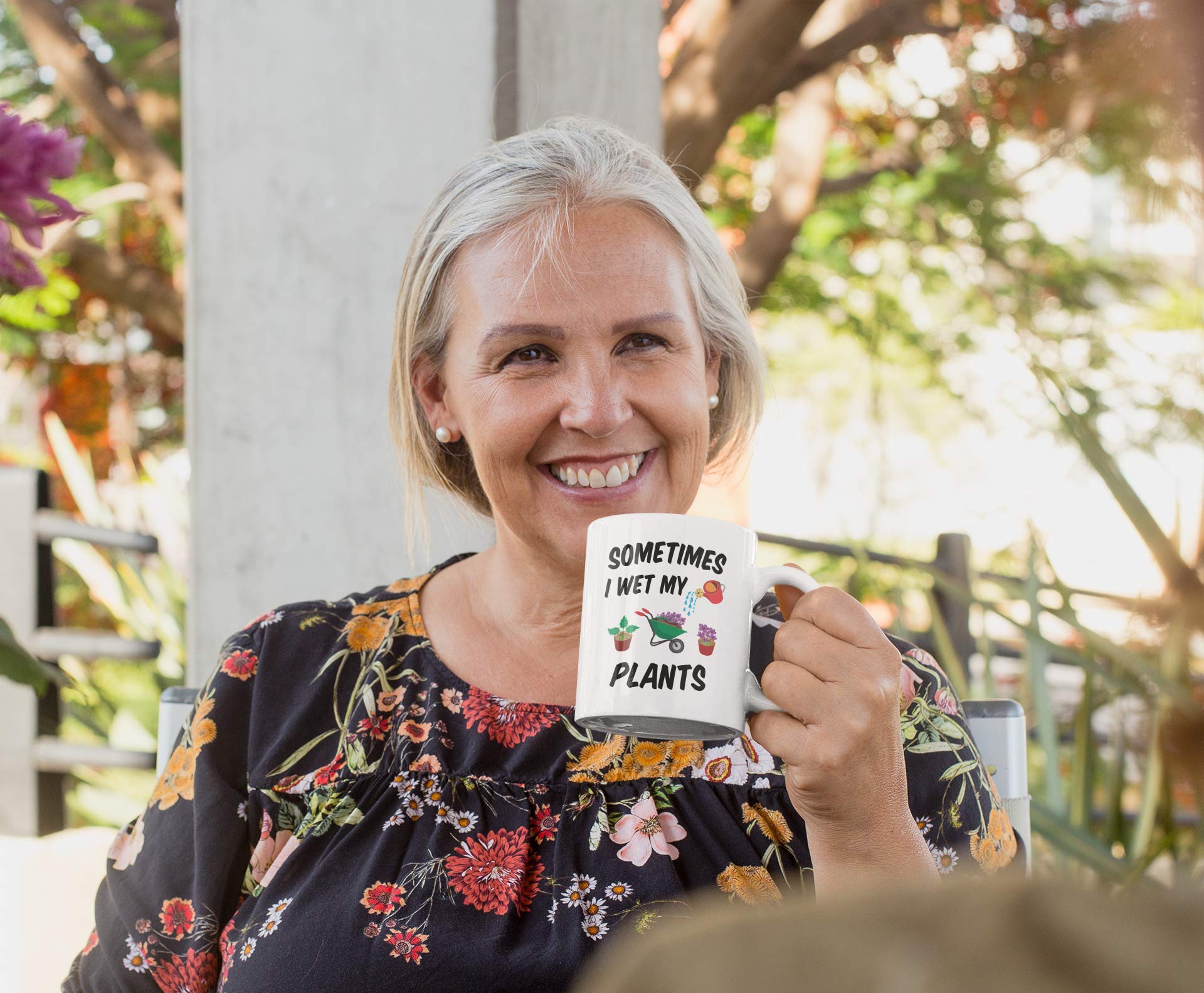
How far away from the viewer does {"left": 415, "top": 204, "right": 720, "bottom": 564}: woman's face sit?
5.46 feet

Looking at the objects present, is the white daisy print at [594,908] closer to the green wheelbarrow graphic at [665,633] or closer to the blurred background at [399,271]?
the green wheelbarrow graphic at [665,633]

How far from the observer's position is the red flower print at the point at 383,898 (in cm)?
150

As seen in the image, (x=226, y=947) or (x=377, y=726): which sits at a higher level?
(x=377, y=726)

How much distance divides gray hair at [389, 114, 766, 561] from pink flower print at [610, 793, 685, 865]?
705 millimetres

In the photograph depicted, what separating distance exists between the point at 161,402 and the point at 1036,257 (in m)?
5.01

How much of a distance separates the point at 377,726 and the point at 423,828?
0.20m

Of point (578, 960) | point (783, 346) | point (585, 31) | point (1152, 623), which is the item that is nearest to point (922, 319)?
point (783, 346)

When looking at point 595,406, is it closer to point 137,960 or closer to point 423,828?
point 423,828

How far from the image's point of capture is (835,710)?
3.90ft

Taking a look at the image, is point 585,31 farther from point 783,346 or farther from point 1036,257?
point 783,346

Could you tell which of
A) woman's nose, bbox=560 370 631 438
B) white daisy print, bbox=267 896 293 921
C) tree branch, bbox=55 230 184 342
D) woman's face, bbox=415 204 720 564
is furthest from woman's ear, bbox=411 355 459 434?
tree branch, bbox=55 230 184 342

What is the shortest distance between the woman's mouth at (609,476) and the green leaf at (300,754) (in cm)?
49

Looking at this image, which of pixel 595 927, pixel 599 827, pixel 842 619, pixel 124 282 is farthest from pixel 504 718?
pixel 124 282

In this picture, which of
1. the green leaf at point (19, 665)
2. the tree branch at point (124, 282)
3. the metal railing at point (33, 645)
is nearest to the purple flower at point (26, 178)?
the green leaf at point (19, 665)
